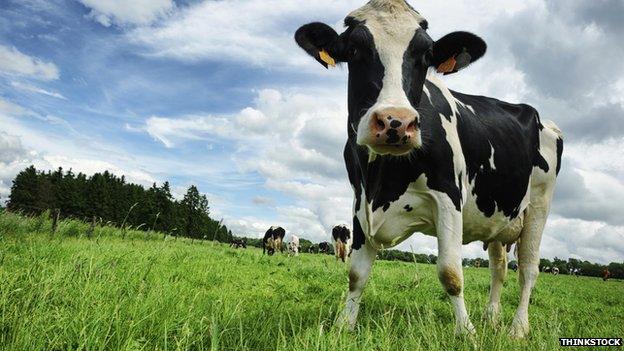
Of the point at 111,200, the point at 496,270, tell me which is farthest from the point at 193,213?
the point at 496,270

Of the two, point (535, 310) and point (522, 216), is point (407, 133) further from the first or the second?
point (535, 310)

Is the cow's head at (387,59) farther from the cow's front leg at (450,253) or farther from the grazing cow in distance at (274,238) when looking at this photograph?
the grazing cow in distance at (274,238)

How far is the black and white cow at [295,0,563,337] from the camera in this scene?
358 centimetres

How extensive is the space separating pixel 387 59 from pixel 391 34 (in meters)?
0.29

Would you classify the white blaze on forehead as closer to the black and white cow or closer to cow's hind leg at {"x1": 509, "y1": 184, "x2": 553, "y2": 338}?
the black and white cow

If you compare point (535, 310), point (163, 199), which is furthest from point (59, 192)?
point (535, 310)

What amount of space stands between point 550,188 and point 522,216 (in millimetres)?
812

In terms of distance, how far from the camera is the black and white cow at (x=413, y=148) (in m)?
3.58

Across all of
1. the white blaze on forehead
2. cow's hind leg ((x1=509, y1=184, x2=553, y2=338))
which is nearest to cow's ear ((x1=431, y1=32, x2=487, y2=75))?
the white blaze on forehead

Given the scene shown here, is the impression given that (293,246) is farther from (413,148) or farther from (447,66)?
(413,148)

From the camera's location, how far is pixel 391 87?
3.50 metres

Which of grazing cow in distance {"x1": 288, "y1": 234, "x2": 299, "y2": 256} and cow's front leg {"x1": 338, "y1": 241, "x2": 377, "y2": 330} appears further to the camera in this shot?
grazing cow in distance {"x1": 288, "y1": 234, "x2": 299, "y2": 256}

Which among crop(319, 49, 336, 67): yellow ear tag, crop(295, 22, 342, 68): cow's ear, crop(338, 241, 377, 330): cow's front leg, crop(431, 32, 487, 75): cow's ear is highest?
crop(431, 32, 487, 75): cow's ear

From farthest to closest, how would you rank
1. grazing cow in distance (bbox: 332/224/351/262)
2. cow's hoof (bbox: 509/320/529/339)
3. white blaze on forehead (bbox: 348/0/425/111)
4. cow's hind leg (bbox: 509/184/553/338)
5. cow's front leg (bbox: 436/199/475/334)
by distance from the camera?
1. grazing cow in distance (bbox: 332/224/351/262)
2. cow's hind leg (bbox: 509/184/553/338)
3. cow's hoof (bbox: 509/320/529/339)
4. cow's front leg (bbox: 436/199/475/334)
5. white blaze on forehead (bbox: 348/0/425/111)
